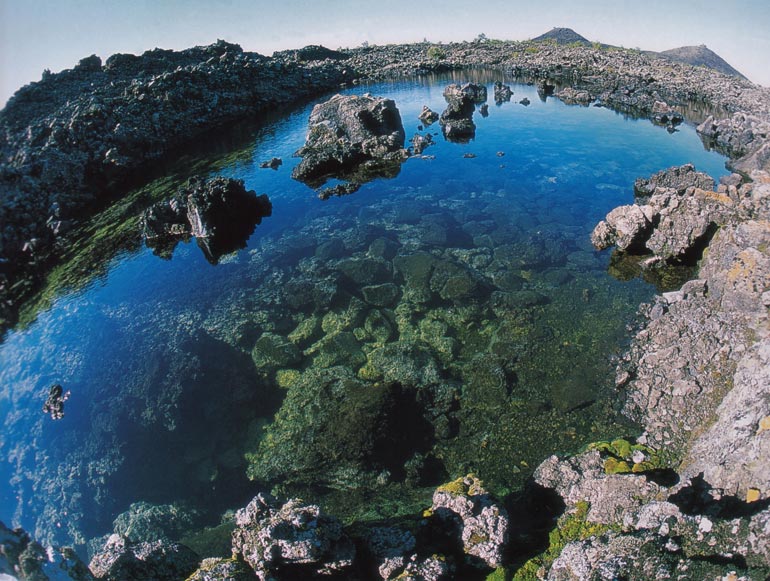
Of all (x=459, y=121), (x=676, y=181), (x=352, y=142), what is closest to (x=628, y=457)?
(x=676, y=181)

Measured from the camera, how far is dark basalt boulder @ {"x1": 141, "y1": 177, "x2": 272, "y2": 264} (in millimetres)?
34250

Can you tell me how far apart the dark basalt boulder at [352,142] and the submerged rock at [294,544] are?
35325mm

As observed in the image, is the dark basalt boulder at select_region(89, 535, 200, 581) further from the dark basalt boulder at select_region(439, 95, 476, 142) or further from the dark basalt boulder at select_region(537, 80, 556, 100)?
the dark basalt boulder at select_region(537, 80, 556, 100)

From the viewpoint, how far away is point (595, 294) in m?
23.7

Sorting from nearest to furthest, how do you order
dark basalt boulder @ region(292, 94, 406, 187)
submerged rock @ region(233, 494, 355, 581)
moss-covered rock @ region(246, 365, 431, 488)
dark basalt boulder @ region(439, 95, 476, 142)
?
submerged rock @ region(233, 494, 355, 581) → moss-covered rock @ region(246, 365, 431, 488) → dark basalt boulder @ region(292, 94, 406, 187) → dark basalt boulder @ region(439, 95, 476, 142)

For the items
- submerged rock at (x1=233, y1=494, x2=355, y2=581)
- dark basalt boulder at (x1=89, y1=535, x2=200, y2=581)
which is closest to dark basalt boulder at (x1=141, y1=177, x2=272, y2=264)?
dark basalt boulder at (x1=89, y1=535, x2=200, y2=581)

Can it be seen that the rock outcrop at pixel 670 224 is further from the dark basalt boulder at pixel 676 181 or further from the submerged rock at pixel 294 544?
the submerged rock at pixel 294 544

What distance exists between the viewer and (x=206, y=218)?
34250 mm

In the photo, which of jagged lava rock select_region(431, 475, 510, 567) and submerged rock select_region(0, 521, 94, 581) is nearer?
jagged lava rock select_region(431, 475, 510, 567)

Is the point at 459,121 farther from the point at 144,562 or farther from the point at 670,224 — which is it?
the point at 144,562

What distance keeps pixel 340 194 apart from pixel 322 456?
27.6 m

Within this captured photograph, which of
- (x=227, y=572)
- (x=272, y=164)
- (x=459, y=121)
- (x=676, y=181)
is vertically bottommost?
(x=227, y=572)

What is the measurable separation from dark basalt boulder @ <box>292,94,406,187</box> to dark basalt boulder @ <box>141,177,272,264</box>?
889 cm

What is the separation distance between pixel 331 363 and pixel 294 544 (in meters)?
11.2
